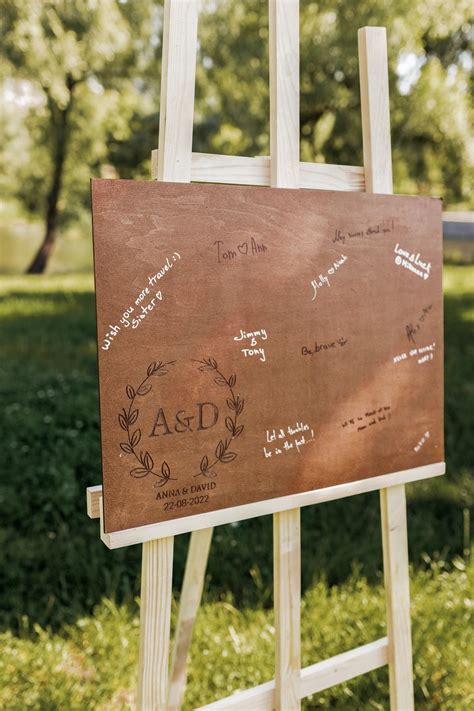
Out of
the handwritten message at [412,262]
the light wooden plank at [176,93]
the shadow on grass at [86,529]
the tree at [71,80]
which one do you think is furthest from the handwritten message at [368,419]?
the tree at [71,80]

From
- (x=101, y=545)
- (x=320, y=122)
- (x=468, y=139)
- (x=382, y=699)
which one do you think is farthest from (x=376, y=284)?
(x=468, y=139)

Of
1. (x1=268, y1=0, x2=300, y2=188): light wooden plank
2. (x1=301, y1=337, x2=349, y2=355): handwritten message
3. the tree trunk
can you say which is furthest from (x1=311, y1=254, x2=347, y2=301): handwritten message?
the tree trunk

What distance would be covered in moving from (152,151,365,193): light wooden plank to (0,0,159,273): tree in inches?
233

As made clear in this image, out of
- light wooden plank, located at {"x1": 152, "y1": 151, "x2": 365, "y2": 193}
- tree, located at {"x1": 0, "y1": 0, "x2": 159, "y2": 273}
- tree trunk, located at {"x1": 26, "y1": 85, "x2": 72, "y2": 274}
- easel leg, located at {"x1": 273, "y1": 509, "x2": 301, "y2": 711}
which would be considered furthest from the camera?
tree trunk, located at {"x1": 26, "y1": 85, "x2": 72, "y2": 274}

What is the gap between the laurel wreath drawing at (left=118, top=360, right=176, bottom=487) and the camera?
5.03 feet

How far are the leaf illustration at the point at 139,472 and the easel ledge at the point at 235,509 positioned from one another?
3.6 inches

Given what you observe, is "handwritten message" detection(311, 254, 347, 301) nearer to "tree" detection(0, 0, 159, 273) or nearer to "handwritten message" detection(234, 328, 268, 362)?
"handwritten message" detection(234, 328, 268, 362)

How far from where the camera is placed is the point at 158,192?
151cm

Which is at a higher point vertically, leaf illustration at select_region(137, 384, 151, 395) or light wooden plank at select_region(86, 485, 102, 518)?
leaf illustration at select_region(137, 384, 151, 395)

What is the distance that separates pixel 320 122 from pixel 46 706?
830cm

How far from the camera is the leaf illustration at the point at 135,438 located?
1.55 m

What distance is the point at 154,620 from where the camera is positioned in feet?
5.33

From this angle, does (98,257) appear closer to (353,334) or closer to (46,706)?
(353,334)

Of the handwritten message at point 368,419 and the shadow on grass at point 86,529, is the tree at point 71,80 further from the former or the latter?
the handwritten message at point 368,419
